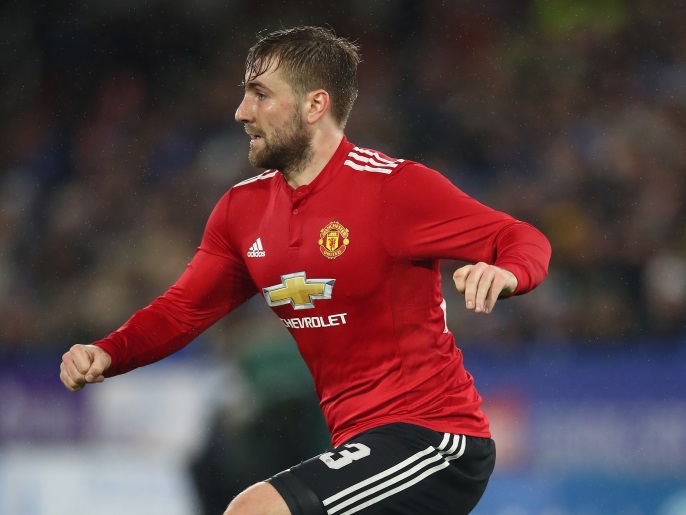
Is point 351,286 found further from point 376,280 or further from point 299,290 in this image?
point 299,290

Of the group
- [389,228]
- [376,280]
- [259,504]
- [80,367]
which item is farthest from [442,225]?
[80,367]

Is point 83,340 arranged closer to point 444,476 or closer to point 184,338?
point 184,338

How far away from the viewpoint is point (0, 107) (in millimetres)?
10617

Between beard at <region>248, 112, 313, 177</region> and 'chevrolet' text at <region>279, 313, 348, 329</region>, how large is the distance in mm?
552

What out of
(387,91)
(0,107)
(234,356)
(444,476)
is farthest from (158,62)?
(444,476)

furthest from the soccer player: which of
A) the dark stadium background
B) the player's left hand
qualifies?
the dark stadium background

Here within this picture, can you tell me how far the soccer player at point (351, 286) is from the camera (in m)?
3.50

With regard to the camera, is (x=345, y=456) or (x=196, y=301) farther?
(x=196, y=301)

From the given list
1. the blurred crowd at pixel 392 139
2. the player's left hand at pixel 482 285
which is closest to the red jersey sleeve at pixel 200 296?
the player's left hand at pixel 482 285

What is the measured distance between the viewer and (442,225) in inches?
143

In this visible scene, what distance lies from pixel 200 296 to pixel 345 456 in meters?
1.04

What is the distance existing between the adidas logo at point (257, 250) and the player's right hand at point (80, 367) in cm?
66

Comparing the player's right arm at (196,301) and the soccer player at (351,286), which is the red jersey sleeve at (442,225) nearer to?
the soccer player at (351,286)

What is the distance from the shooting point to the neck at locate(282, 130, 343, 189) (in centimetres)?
400
